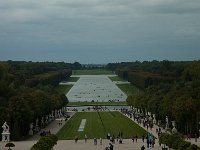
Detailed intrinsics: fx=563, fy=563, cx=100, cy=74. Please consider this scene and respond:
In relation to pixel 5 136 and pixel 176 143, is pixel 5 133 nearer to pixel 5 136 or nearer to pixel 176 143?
pixel 5 136

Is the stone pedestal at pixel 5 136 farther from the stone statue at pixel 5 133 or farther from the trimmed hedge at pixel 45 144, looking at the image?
the trimmed hedge at pixel 45 144

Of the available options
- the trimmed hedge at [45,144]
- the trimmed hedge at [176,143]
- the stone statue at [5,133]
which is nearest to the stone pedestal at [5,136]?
the stone statue at [5,133]

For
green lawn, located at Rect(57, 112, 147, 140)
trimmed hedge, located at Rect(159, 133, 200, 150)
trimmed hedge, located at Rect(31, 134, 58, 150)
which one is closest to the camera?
trimmed hedge, located at Rect(159, 133, 200, 150)

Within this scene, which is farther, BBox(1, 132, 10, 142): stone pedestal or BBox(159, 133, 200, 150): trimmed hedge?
BBox(1, 132, 10, 142): stone pedestal

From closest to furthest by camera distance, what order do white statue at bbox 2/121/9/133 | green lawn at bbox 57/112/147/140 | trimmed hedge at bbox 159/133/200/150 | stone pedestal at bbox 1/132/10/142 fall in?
1. trimmed hedge at bbox 159/133/200/150
2. white statue at bbox 2/121/9/133
3. stone pedestal at bbox 1/132/10/142
4. green lawn at bbox 57/112/147/140

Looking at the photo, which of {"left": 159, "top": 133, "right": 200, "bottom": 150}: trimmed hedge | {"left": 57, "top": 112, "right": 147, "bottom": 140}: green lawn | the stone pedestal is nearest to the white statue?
the stone pedestal

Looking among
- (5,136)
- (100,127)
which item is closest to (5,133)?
(5,136)

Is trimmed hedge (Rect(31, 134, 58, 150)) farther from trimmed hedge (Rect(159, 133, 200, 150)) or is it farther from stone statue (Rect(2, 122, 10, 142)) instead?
stone statue (Rect(2, 122, 10, 142))

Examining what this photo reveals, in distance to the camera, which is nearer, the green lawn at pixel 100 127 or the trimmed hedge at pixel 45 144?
the trimmed hedge at pixel 45 144

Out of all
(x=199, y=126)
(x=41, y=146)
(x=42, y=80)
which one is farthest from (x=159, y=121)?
(x=42, y=80)
